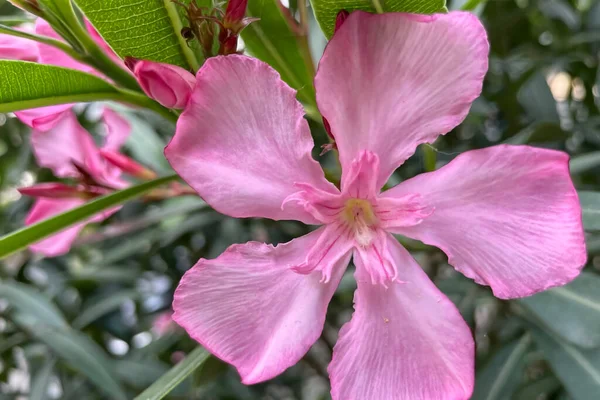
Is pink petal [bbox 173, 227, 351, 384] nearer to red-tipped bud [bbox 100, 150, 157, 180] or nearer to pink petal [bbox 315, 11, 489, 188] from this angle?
pink petal [bbox 315, 11, 489, 188]

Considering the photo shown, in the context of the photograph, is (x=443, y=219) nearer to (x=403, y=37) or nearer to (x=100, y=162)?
(x=403, y=37)

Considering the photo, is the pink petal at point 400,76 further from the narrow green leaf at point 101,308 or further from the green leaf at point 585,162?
the narrow green leaf at point 101,308

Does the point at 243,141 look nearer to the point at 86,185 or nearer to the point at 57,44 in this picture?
the point at 57,44

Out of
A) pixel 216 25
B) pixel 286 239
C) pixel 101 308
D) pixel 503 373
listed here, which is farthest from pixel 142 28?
pixel 101 308

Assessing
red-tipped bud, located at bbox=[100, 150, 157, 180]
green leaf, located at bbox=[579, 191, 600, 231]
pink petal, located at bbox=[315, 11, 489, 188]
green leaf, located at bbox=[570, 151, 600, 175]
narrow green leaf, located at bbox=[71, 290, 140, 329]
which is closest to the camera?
pink petal, located at bbox=[315, 11, 489, 188]

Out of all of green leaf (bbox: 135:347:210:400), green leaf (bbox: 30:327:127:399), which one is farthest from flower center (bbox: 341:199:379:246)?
green leaf (bbox: 30:327:127:399)
